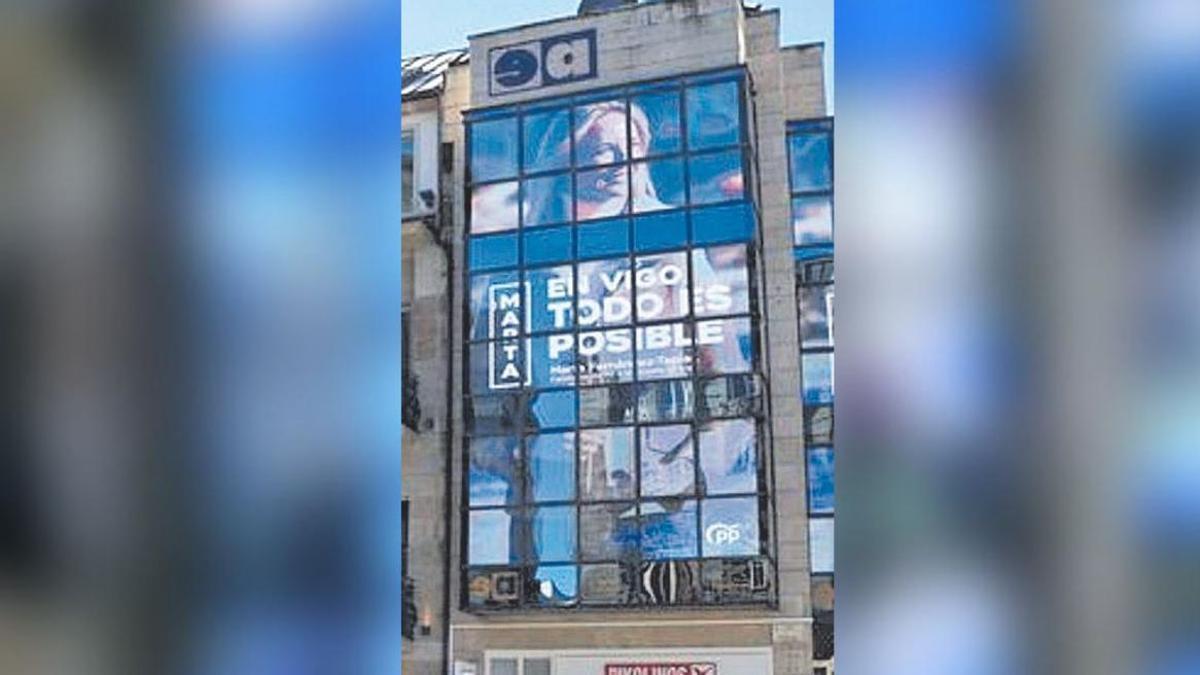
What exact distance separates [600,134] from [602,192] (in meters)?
0.21

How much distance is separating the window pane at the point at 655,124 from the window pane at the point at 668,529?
1199 millimetres

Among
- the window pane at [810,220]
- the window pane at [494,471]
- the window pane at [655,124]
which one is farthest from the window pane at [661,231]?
the window pane at [494,471]

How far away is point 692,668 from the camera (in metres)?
4.40

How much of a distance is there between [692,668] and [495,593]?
0.72 meters

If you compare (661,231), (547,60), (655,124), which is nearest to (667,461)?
(661,231)

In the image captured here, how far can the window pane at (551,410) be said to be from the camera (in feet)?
14.5

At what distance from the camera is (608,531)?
172 inches

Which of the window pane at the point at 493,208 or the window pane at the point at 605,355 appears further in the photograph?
the window pane at the point at 493,208

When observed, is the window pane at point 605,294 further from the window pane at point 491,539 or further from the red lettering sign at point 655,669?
the red lettering sign at point 655,669

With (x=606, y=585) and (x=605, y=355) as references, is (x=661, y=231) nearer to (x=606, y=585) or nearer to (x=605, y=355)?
(x=605, y=355)
